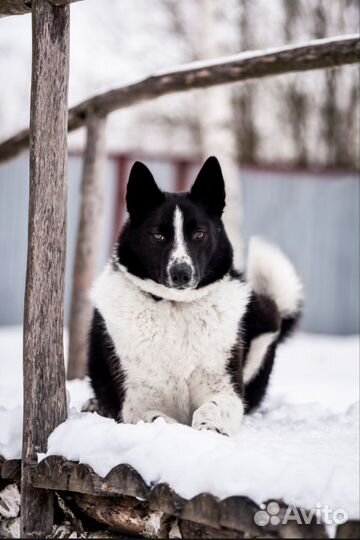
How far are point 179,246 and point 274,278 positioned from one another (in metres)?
1.19

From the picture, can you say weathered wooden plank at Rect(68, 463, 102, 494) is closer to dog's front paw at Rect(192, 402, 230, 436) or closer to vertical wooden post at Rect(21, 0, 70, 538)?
vertical wooden post at Rect(21, 0, 70, 538)

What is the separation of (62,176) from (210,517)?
147 centimetres

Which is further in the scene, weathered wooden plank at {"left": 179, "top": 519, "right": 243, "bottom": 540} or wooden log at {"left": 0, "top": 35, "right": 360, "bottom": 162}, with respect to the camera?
wooden log at {"left": 0, "top": 35, "right": 360, "bottom": 162}

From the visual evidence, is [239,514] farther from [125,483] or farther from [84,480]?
[84,480]

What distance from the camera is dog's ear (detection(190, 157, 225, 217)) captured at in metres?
3.47

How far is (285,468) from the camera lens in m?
2.28

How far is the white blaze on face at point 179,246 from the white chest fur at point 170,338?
28cm

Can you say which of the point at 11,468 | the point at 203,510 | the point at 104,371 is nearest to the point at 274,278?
the point at 104,371

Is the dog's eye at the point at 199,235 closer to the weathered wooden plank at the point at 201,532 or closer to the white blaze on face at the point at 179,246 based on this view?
the white blaze on face at the point at 179,246

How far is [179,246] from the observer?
3.25m

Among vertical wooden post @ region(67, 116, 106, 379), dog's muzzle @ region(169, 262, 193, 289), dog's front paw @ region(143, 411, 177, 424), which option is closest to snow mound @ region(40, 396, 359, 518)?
dog's front paw @ region(143, 411, 177, 424)

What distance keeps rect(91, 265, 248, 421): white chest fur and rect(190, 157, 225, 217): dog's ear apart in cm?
39

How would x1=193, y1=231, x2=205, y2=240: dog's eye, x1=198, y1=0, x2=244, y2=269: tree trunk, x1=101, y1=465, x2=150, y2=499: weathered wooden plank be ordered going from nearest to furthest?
x1=101, y1=465, x2=150, y2=499: weathered wooden plank, x1=193, y1=231, x2=205, y2=240: dog's eye, x1=198, y1=0, x2=244, y2=269: tree trunk

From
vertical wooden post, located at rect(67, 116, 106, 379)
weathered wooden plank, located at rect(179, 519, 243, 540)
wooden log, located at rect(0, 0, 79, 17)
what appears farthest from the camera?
vertical wooden post, located at rect(67, 116, 106, 379)
